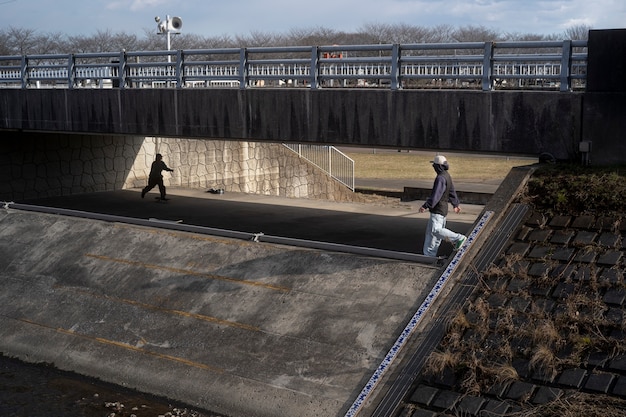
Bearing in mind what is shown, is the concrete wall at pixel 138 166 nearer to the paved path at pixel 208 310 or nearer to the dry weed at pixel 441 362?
the paved path at pixel 208 310

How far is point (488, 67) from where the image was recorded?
520 inches

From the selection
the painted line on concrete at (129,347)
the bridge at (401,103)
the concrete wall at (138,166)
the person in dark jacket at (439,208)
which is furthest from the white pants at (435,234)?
the concrete wall at (138,166)

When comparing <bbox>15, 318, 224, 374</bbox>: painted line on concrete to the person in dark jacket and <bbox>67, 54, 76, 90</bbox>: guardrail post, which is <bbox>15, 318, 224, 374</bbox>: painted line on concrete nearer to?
the person in dark jacket

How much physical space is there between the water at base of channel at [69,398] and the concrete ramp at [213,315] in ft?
0.68

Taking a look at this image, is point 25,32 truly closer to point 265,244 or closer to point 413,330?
point 265,244

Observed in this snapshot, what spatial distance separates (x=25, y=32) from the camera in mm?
66938

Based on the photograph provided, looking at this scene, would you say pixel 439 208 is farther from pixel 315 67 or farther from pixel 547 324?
pixel 315 67

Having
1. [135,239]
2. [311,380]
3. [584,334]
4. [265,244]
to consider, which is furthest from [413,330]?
[135,239]

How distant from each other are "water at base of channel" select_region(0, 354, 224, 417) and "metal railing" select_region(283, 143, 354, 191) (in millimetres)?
19577

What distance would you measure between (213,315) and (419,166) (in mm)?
31000

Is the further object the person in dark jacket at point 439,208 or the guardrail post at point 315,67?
the guardrail post at point 315,67

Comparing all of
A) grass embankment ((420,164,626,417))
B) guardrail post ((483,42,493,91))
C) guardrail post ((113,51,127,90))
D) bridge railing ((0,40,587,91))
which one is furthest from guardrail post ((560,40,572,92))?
guardrail post ((113,51,127,90))

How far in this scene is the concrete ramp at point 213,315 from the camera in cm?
1079

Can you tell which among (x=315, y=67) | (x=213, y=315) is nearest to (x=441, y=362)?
(x=213, y=315)
